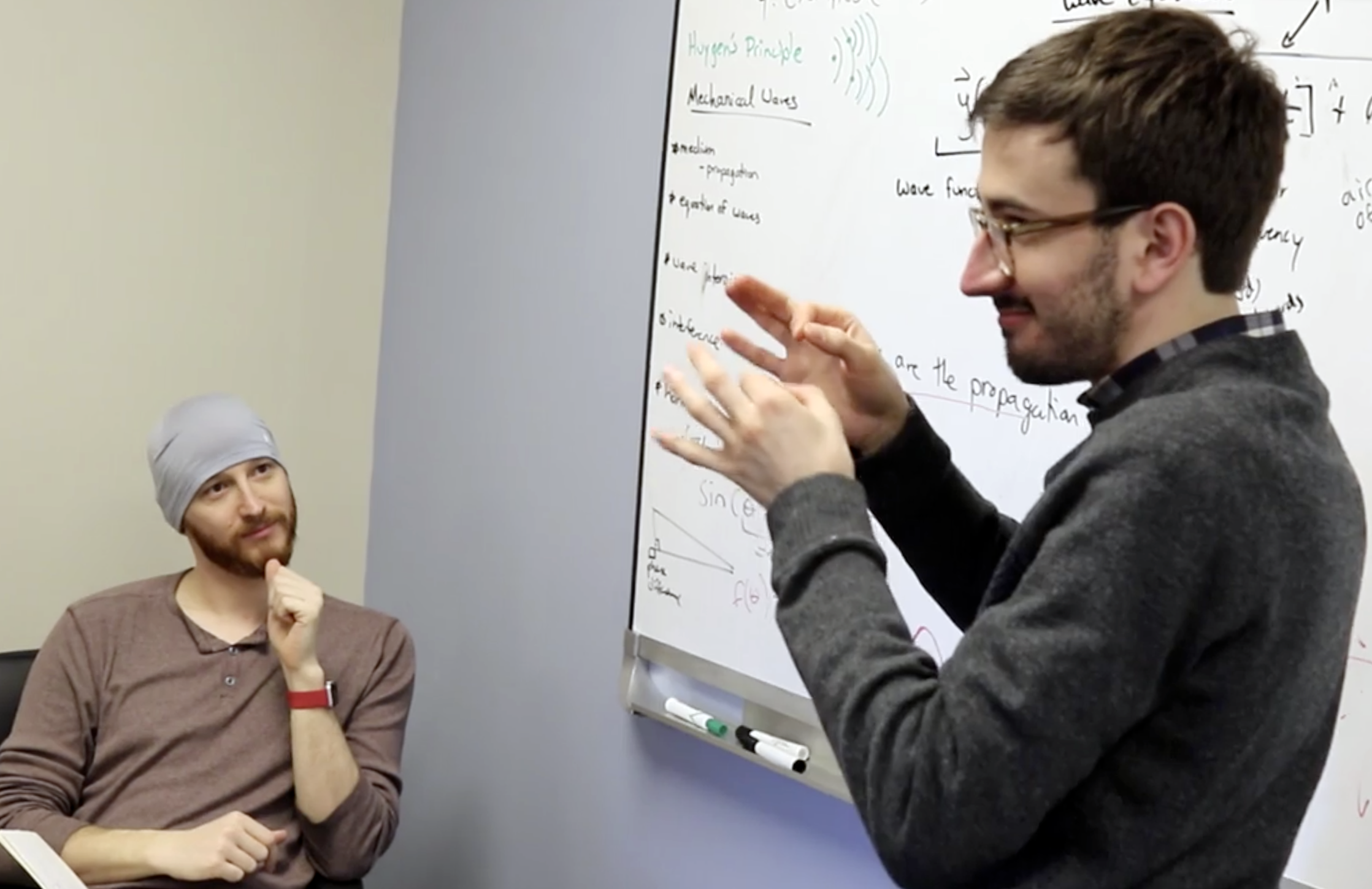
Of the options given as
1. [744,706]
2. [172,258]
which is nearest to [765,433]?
[744,706]

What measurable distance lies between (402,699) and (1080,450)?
1564 millimetres

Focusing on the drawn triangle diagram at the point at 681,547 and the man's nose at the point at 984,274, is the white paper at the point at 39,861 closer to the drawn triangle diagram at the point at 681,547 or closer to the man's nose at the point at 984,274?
the drawn triangle diagram at the point at 681,547

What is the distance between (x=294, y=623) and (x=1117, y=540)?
1532 mm

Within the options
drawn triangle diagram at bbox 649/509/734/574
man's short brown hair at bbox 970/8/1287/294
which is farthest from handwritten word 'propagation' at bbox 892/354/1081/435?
man's short brown hair at bbox 970/8/1287/294

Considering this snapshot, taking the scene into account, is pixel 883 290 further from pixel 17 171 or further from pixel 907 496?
pixel 17 171

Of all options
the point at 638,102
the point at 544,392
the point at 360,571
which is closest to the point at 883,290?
the point at 638,102

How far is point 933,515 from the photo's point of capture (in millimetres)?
1155

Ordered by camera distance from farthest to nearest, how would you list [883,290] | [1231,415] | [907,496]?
1. [883,290]
2. [907,496]
3. [1231,415]

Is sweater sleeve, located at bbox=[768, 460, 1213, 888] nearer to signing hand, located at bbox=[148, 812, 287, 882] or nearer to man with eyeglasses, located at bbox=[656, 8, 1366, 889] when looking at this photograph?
man with eyeglasses, located at bbox=[656, 8, 1366, 889]

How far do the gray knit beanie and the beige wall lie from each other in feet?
1.50

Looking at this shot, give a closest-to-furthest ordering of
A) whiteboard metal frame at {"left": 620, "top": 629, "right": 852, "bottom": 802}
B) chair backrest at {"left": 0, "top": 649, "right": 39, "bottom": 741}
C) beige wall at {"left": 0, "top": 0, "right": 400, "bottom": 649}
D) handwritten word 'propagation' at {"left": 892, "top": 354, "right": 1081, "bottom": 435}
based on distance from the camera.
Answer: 1. handwritten word 'propagation' at {"left": 892, "top": 354, "right": 1081, "bottom": 435}
2. whiteboard metal frame at {"left": 620, "top": 629, "right": 852, "bottom": 802}
3. chair backrest at {"left": 0, "top": 649, "right": 39, "bottom": 741}
4. beige wall at {"left": 0, "top": 0, "right": 400, "bottom": 649}

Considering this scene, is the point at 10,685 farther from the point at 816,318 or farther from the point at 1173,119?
the point at 1173,119

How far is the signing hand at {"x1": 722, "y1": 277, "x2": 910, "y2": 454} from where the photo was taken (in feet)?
3.56

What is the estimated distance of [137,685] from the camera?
6.89 ft
